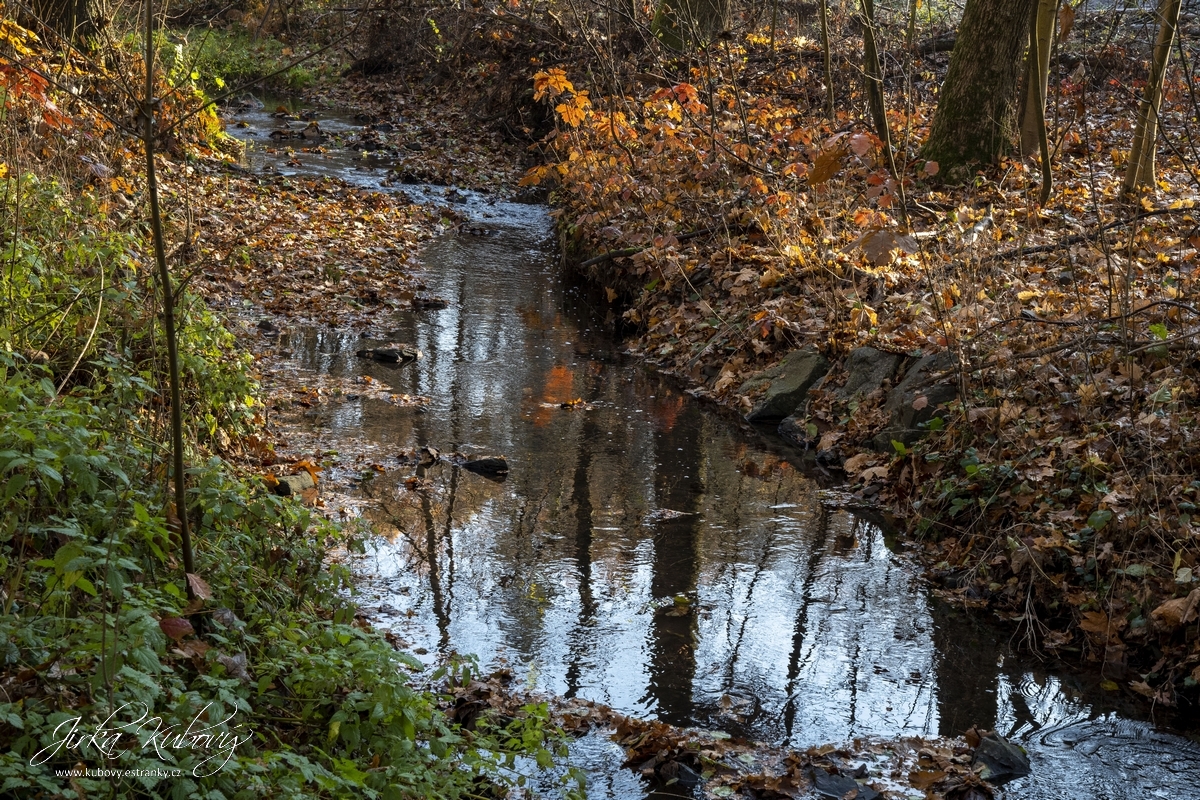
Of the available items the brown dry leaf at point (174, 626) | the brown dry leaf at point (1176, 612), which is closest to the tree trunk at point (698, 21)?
the brown dry leaf at point (1176, 612)

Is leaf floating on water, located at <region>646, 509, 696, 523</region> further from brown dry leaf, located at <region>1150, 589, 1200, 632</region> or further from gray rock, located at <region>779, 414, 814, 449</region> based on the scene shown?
brown dry leaf, located at <region>1150, 589, 1200, 632</region>

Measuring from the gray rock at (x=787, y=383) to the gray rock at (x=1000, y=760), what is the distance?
4.42m

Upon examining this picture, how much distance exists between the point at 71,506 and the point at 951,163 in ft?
34.9

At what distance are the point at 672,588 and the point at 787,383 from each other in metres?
3.52

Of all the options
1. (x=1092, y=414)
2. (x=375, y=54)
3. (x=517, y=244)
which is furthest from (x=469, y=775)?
(x=375, y=54)

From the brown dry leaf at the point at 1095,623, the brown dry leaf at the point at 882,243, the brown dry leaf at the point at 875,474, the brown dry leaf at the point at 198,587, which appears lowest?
the brown dry leaf at the point at 1095,623

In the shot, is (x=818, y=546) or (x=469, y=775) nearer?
(x=469, y=775)

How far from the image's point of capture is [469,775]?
331 cm

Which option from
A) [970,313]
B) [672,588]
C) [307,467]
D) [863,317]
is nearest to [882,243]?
[672,588]

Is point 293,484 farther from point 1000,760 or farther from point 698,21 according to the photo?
point 698,21

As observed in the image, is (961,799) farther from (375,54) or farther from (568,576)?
(375,54)

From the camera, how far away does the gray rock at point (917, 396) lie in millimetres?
6980

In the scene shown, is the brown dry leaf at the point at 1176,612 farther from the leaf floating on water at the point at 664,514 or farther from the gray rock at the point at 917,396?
the leaf floating on water at the point at 664,514

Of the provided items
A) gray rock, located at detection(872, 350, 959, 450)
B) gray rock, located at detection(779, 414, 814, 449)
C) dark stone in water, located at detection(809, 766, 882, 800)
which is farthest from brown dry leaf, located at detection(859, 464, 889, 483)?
dark stone in water, located at detection(809, 766, 882, 800)
